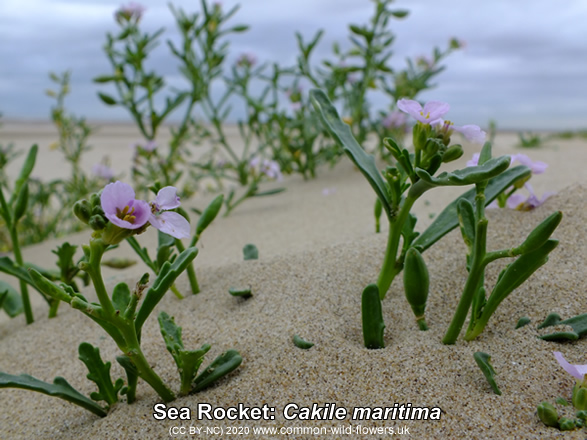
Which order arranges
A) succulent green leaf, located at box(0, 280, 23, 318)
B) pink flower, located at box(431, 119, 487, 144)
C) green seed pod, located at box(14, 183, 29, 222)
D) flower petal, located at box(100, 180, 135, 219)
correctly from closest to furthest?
flower petal, located at box(100, 180, 135, 219) → pink flower, located at box(431, 119, 487, 144) → green seed pod, located at box(14, 183, 29, 222) → succulent green leaf, located at box(0, 280, 23, 318)

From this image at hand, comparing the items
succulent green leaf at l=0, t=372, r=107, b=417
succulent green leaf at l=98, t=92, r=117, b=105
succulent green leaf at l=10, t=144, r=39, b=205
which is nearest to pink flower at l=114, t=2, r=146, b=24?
succulent green leaf at l=98, t=92, r=117, b=105

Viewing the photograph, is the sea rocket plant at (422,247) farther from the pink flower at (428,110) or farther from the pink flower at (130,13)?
the pink flower at (130,13)

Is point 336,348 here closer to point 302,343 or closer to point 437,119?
point 302,343

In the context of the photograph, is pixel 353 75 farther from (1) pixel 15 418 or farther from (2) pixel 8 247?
(1) pixel 15 418

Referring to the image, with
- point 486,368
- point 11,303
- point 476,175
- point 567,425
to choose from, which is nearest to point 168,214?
point 476,175

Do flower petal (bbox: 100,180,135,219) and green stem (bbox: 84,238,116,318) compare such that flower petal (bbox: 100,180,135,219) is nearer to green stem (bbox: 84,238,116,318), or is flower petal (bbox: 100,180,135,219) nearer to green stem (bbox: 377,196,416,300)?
green stem (bbox: 84,238,116,318)
